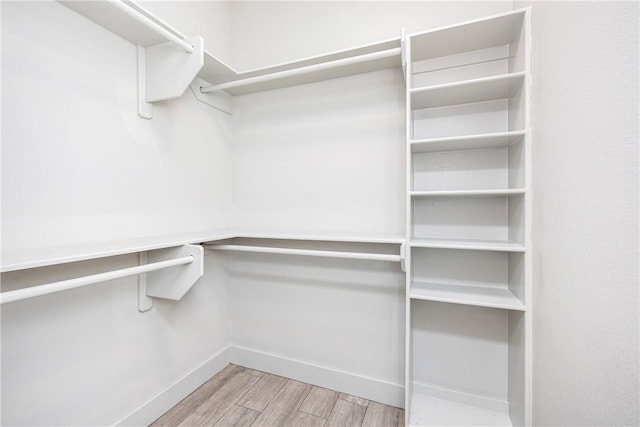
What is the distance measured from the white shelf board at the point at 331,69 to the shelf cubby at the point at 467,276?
1.08 metres

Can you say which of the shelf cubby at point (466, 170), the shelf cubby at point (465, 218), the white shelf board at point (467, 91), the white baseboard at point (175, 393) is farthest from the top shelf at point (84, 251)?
the white baseboard at point (175, 393)

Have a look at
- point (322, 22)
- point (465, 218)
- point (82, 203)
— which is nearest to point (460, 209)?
point (465, 218)

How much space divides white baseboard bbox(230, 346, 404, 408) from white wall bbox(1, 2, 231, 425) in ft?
1.44

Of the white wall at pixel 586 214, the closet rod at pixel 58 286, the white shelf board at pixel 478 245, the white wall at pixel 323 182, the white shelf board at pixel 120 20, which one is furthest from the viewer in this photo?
the white wall at pixel 323 182

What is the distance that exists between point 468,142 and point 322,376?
1.62 meters

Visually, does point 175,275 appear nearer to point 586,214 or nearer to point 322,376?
point 322,376

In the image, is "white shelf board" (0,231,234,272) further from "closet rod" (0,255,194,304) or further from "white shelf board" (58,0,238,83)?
"white shelf board" (58,0,238,83)

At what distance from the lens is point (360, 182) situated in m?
1.73

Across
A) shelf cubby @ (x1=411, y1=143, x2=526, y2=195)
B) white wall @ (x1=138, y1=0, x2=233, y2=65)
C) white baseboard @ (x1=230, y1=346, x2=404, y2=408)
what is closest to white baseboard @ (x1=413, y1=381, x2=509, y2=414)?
white baseboard @ (x1=230, y1=346, x2=404, y2=408)

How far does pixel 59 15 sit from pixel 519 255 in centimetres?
217

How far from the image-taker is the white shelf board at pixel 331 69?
1467 mm

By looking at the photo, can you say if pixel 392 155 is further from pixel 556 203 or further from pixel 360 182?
pixel 556 203

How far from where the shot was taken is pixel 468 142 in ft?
4.47

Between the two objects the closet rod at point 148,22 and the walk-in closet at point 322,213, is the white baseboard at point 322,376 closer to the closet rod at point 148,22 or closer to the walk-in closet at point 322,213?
the walk-in closet at point 322,213
